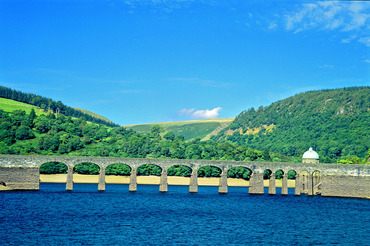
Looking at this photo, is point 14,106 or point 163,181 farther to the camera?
point 14,106

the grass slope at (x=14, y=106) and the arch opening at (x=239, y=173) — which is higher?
the grass slope at (x=14, y=106)

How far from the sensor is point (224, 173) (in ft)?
324

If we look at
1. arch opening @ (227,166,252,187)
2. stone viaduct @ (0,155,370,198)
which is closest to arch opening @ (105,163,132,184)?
arch opening @ (227,166,252,187)

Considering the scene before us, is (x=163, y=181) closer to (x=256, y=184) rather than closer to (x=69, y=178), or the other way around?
(x=69, y=178)

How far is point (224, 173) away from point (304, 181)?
20.7 meters

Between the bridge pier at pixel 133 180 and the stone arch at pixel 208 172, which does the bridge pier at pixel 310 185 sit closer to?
the stone arch at pixel 208 172

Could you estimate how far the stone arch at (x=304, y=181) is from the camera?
344 ft

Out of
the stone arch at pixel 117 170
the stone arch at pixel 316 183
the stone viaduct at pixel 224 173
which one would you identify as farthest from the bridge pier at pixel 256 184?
the stone arch at pixel 117 170

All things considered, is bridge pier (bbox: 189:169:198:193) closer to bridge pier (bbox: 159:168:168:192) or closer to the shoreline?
bridge pier (bbox: 159:168:168:192)

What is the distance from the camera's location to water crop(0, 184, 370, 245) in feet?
151

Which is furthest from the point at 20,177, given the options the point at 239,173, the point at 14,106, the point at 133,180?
the point at 14,106

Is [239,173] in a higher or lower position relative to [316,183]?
higher

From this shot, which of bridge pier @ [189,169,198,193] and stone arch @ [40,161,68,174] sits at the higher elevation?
stone arch @ [40,161,68,174]

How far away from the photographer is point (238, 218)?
62.6m
